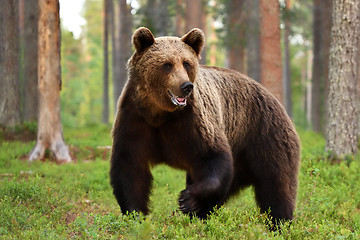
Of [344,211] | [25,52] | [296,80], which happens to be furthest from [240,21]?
[296,80]

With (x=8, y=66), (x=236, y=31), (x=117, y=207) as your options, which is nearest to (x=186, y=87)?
(x=117, y=207)

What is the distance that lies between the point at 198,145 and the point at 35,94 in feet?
36.1

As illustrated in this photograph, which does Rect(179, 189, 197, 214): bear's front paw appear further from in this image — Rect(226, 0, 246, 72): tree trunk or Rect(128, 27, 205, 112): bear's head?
Rect(226, 0, 246, 72): tree trunk

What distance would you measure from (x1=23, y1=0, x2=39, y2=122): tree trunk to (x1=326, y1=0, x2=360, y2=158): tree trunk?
9.54 metres

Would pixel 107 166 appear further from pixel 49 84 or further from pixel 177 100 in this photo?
pixel 177 100

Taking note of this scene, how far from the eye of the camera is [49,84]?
1005cm

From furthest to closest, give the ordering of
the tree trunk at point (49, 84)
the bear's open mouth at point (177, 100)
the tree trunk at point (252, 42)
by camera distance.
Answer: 1. the tree trunk at point (252, 42)
2. the tree trunk at point (49, 84)
3. the bear's open mouth at point (177, 100)

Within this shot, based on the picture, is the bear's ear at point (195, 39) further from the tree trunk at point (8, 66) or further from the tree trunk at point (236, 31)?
the tree trunk at point (236, 31)

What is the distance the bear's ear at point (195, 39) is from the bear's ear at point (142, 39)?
0.41m

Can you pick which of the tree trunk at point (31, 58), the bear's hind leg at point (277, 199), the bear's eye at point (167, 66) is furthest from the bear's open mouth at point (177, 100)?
the tree trunk at point (31, 58)

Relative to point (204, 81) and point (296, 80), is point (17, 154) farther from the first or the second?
point (296, 80)

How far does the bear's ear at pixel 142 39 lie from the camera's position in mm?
4980

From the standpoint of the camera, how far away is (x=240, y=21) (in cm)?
2030

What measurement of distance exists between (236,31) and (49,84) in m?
12.3
